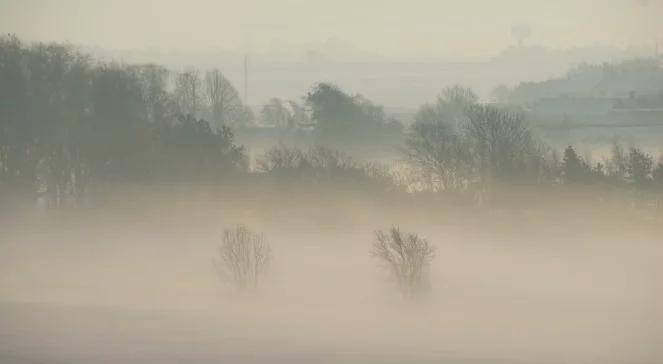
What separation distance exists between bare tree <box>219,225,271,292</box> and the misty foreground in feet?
1.51

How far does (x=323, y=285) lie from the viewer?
34219 mm

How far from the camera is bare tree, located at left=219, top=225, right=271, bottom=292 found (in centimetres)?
3180

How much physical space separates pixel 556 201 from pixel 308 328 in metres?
16.8

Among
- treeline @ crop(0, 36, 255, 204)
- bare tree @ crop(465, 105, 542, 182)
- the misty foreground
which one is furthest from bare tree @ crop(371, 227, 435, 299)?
treeline @ crop(0, 36, 255, 204)

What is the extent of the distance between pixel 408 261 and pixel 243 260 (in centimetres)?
574

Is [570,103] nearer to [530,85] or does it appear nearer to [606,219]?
[530,85]

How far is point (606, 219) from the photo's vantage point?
126 ft

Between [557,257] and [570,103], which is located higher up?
[570,103]

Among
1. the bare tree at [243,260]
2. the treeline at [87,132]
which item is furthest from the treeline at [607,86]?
the bare tree at [243,260]

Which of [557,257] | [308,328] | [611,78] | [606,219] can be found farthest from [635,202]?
[611,78]

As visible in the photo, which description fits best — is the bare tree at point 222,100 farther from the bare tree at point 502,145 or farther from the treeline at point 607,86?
the treeline at point 607,86

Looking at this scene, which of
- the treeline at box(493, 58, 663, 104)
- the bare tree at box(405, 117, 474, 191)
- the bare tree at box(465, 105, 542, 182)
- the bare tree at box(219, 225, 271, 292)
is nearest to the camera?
the bare tree at box(219, 225, 271, 292)

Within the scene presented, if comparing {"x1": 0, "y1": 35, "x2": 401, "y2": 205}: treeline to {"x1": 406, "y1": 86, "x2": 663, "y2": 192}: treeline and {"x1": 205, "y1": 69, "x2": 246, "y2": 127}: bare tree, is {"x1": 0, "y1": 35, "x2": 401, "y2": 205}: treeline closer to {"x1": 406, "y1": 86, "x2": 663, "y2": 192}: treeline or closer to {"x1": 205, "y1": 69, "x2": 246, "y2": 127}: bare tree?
{"x1": 406, "y1": 86, "x2": 663, "y2": 192}: treeline

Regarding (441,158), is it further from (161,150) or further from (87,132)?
(87,132)
